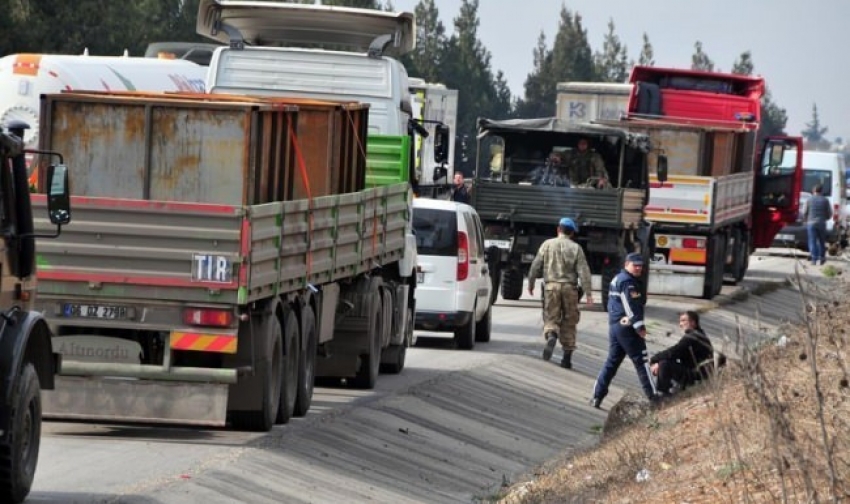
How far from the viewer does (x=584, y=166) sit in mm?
30797

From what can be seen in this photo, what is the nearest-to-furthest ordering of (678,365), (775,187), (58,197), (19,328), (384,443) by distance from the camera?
(19,328)
(58,197)
(384,443)
(678,365)
(775,187)

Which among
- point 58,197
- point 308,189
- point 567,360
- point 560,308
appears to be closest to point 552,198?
point 567,360

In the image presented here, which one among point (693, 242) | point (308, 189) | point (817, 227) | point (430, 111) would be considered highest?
point (308, 189)

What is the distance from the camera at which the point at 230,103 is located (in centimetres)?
1463

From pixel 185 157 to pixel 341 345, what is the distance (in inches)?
174

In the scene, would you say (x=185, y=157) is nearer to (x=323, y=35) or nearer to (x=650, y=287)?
(x=323, y=35)

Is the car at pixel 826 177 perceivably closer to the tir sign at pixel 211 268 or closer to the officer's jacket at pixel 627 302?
the officer's jacket at pixel 627 302

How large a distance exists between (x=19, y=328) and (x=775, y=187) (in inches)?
1203

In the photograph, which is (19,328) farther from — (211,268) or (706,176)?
(706,176)

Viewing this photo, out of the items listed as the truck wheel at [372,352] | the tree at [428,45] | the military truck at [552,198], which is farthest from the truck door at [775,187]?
the tree at [428,45]

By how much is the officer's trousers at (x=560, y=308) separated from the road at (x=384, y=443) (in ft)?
1.88

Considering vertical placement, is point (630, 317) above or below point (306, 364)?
above

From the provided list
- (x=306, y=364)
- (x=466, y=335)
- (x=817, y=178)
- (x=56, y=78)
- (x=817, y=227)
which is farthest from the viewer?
(x=817, y=178)

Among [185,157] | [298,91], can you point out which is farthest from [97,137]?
[298,91]
